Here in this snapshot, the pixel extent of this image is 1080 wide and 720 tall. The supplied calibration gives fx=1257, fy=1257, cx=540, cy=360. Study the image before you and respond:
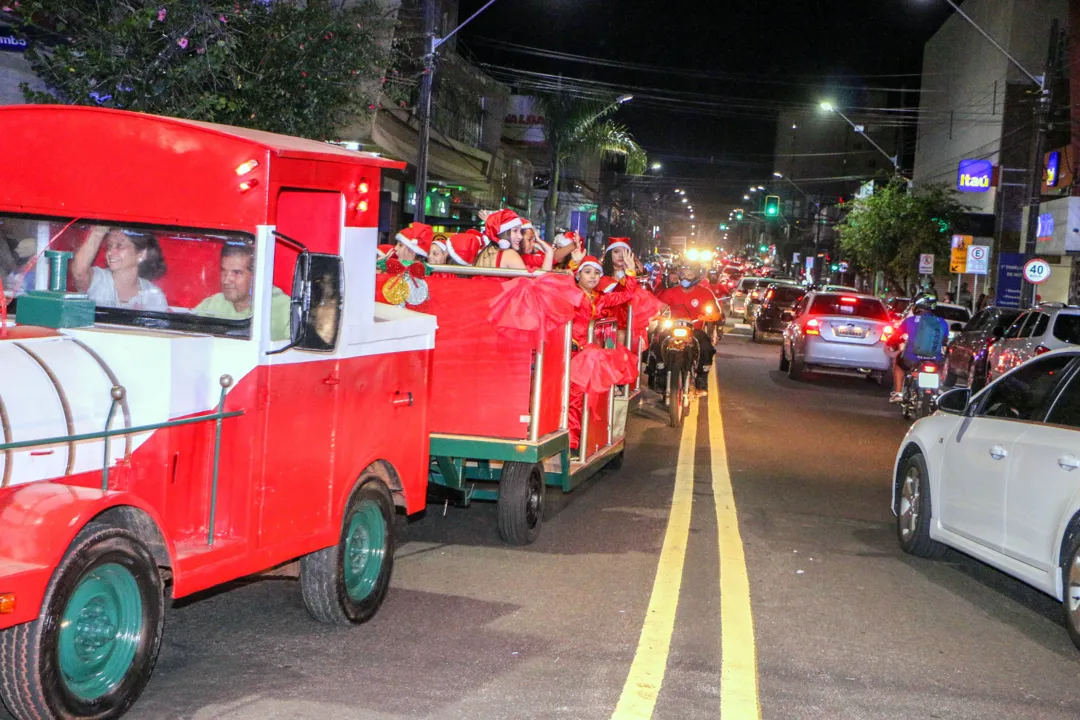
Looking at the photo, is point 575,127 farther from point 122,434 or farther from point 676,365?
point 122,434

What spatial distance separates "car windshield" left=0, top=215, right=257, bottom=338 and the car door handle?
442 cm

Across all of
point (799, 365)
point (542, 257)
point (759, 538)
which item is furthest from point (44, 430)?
point (799, 365)

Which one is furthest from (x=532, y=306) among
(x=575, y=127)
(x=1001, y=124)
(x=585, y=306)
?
(x=1001, y=124)

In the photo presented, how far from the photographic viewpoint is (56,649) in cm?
436

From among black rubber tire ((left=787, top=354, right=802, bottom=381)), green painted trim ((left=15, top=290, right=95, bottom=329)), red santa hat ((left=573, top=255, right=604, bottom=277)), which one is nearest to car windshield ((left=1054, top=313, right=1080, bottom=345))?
black rubber tire ((left=787, top=354, right=802, bottom=381))

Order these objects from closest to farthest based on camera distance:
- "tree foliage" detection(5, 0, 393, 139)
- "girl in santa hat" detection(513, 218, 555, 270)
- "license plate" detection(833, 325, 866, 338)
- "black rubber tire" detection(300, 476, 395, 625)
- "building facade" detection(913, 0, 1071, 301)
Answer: "black rubber tire" detection(300, 476, 395, 625), "girl in santa hat" detection(513, 218, 555, 270), "tree foliage" detection(5, 0, 393, 139), "license plate" detection(833, 325, 866, 338), "building facade" detection(913, 0, 1071, 301)

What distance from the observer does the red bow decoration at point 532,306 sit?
815cm

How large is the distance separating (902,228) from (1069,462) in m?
46.1

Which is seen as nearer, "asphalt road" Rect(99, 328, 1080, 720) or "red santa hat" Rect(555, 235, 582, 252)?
"asphalt road" Rect(99, 328, 1080, 720)

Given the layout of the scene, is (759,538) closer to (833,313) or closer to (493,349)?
(493,349)

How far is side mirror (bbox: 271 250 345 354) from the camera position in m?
5.48

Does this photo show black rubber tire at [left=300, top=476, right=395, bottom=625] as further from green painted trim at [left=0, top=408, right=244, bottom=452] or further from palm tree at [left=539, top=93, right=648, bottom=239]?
palm tree at [left=539, top=93, right=648, bottom=239]

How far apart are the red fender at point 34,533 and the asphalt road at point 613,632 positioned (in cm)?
97

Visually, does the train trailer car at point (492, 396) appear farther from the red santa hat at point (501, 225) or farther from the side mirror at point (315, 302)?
the side mirror at point (315, 302)
